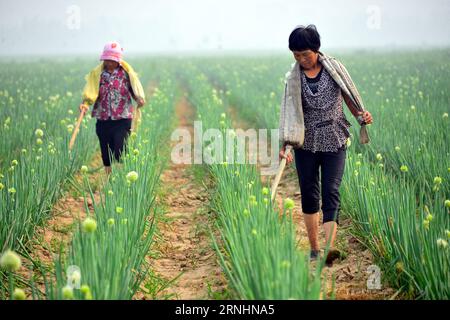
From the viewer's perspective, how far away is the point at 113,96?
546cm

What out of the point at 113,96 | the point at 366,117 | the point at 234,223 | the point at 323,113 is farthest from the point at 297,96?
the point at 113,96

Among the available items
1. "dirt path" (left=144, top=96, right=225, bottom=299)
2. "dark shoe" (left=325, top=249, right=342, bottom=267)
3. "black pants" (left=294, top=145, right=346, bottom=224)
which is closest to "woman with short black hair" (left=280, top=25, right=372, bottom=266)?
"black pants" (left=294, top=145, right=346, bottom=224)

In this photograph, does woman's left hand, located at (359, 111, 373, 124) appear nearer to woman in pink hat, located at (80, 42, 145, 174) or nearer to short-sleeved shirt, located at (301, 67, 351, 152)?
short-sleeved shirt, located at (301, 67, 351, 152)

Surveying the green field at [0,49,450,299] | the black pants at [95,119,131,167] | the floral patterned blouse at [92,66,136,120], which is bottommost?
the green field at [0,49,450,299]

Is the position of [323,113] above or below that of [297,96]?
below

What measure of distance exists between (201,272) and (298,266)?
160cm

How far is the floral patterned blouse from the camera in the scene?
5.47 metres

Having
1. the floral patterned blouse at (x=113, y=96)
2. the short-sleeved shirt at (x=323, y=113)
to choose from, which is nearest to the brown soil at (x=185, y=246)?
the floral patterned blouse at (x=113, y=96)

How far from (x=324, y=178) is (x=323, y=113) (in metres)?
0.45

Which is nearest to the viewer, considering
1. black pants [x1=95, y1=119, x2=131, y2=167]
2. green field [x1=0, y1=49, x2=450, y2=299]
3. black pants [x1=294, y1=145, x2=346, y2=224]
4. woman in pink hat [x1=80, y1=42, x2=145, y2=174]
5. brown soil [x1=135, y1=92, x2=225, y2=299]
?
green field [x1=0, y1=49, x2=450, y2=299]

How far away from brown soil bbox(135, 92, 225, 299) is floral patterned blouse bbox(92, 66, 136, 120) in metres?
0.98

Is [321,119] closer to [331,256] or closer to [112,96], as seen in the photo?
[331,256]

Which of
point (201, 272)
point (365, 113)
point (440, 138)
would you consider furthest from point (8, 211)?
point (440, 138)

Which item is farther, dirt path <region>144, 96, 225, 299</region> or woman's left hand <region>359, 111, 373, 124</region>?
woman's left hand <region>359, 111, 373, 124</region>
